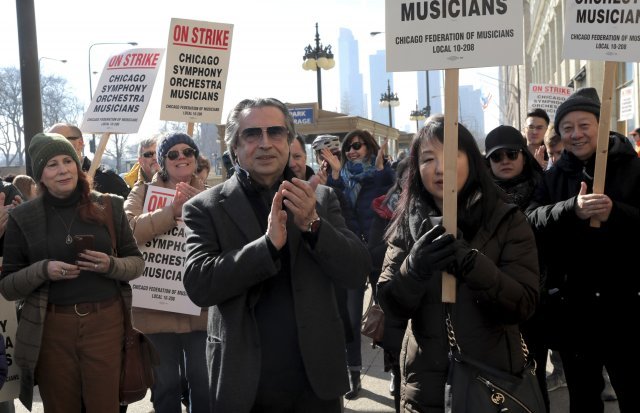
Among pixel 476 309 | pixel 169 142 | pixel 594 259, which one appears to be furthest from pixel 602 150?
pixel 169 142

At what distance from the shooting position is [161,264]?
193 inches

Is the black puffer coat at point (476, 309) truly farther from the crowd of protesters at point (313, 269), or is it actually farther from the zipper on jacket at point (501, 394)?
the zipper on jacket at point (501, 394)

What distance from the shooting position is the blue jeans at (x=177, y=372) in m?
4.48

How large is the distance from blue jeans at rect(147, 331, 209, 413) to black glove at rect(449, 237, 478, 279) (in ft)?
7.23

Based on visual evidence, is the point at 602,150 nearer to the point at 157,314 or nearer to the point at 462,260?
the point at 462,260

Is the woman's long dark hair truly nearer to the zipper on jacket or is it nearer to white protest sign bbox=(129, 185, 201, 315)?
the zipper on jacket

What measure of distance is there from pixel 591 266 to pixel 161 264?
2.82 metres

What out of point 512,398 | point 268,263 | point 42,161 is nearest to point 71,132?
point 42,161

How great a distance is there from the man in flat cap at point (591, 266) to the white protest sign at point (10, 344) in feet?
10.8

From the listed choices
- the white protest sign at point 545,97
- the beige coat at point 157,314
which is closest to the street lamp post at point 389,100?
the white protest sign at point 545,97

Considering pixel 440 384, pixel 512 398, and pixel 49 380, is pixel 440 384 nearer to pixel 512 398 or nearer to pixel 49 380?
pixel 512 398

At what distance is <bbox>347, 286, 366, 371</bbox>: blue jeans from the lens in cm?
600

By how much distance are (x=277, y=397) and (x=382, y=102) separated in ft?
114

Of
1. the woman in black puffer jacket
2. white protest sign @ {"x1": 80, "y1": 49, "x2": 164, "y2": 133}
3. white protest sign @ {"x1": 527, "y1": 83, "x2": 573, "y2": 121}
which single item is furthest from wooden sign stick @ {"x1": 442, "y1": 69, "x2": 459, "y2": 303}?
white protest sign @ {"x1": 527, "y1": 83, "x2": 573, "y2": 121}
